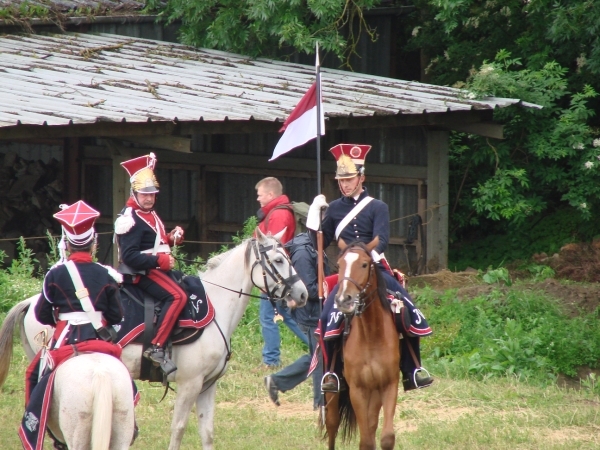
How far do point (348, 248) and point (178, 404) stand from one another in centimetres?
191

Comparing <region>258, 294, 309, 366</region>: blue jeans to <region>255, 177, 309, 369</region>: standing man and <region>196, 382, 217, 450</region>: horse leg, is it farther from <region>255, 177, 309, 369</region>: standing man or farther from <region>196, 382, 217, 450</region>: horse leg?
<region>196, 382, 217, 450</region>: horse leg

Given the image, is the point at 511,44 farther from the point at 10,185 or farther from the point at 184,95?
the point at 10,185

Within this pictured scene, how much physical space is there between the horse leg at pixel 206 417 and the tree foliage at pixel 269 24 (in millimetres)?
8593

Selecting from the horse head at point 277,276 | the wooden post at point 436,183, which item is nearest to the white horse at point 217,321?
the horse head at point 277,276

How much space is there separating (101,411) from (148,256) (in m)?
1.89

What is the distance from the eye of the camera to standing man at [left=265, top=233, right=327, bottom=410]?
854 centimetres

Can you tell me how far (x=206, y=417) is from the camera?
743 centimetres

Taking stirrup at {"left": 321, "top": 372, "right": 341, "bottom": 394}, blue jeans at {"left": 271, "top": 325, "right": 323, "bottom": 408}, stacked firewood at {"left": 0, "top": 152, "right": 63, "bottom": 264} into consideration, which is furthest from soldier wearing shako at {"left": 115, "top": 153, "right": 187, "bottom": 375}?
stacked firewood at {"left": 0, "top": 152, "right": 63, "bottom": 264}

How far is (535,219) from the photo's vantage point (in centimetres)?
1630

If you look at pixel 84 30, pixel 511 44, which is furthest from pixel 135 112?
pixel 511 44

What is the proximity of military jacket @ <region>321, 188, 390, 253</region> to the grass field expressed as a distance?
5.98 feet

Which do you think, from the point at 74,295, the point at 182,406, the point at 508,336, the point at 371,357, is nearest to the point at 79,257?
the point at 74,295

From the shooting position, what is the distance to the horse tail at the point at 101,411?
5473 mm

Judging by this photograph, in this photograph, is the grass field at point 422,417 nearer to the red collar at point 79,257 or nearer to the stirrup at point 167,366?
the stirrup at point 167,366
